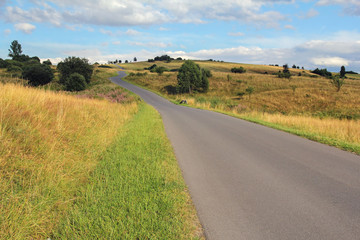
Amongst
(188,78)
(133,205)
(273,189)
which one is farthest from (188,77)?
(133,205)

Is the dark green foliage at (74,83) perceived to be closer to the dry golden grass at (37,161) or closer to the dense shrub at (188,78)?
the dense shrub at (188,78)

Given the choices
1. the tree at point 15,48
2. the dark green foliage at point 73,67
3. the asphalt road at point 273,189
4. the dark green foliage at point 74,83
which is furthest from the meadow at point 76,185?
the tree at point 15,48

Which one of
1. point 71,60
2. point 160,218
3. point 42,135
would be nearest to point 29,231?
point 160,218

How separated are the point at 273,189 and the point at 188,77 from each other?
4016 centimetres

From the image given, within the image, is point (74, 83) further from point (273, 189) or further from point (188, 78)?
point (273, 189)

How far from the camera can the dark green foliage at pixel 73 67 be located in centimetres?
4712

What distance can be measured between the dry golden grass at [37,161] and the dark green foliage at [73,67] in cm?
4646

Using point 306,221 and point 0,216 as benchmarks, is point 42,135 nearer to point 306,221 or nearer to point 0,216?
point 0,216

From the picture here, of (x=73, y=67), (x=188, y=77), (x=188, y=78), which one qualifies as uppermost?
(x=73, y=67)

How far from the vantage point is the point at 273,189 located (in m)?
4.09

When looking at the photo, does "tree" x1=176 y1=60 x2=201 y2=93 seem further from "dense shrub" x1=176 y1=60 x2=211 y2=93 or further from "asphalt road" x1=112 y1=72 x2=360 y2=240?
"asphalt road" x1=112 y1=72 x2=360 y2=240

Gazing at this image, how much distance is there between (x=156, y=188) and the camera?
13.0 ft

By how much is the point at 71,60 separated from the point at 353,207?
55.5 m

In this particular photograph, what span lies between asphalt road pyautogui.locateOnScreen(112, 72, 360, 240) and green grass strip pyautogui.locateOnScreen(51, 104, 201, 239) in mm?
328
